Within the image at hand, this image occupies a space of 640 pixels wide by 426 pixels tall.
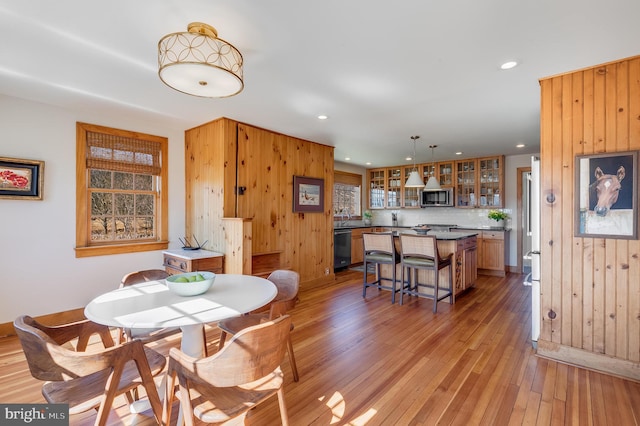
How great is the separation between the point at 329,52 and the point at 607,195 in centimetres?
248

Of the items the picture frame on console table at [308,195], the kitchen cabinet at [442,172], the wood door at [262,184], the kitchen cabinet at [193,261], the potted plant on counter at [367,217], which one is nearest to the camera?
the kitchen cabinet at [193,261]

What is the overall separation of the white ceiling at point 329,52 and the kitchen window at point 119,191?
0.45 meters

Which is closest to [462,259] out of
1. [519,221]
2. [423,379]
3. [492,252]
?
[492,252]

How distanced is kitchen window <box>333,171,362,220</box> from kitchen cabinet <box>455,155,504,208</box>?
8.05 ft

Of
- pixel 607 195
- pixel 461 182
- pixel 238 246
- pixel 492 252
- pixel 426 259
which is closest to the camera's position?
pixel 607 195

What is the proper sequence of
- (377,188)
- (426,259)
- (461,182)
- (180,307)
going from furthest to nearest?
(377,188), (461,182), (426,259), (180,307)

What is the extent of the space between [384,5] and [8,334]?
4.63 metres

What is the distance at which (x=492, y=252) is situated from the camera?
586 cm

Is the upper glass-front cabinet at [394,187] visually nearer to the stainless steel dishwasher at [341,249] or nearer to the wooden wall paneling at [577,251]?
the stainless steel dishwasher at [341,249]

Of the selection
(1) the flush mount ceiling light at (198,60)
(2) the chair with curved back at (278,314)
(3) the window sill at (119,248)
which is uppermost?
(1) the flush mount ceiling light at (198,60)

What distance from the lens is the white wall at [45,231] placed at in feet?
10.1

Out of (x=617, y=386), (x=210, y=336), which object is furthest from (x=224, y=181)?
(x=617, y=386)

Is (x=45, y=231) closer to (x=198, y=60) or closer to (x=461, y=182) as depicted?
(x=198, y=60)

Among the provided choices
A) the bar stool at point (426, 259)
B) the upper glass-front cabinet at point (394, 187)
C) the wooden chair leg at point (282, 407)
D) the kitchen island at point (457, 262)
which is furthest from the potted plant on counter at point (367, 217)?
the wooden chair leg at point (282, 407)
